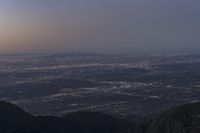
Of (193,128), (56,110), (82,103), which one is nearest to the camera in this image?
(193,128)

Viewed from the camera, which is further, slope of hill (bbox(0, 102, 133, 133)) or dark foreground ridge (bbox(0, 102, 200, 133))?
slope of hill (bbox(0, 102, 133, 133))

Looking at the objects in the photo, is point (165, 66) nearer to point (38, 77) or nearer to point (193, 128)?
point (38, 77)

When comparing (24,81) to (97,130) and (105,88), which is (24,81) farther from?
(97,130)

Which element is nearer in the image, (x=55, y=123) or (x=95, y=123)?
(x=55, y=123)

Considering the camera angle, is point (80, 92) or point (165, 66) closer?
point (80, 92)

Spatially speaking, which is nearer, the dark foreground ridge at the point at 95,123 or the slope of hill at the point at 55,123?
the dark foreground ridge at the point at 95,123

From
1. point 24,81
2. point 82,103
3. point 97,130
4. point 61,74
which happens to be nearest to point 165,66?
point 61,74

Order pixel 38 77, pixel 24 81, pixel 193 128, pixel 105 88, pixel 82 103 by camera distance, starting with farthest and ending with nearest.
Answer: pixel 38 77, pixel 24 81, pixel 105 88, pixel 82 103, pixel 193 128
